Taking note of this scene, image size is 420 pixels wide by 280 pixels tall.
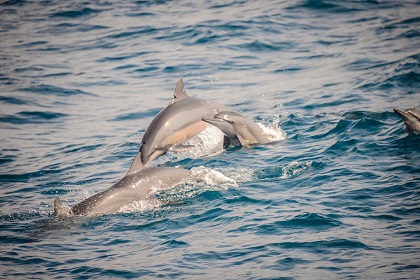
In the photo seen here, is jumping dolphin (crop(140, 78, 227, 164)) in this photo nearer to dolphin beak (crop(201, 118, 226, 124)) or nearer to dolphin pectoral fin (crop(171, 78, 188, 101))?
dolphin pectoral fin (crop(171, 78, 188, 101))

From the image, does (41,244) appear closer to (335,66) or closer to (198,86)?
(198,86)

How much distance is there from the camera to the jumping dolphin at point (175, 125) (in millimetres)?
11227

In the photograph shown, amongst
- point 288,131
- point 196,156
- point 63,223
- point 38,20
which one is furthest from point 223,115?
point 38,20

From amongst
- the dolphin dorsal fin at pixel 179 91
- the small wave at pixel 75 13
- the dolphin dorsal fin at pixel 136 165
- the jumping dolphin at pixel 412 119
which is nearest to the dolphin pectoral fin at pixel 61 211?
the dolphin dorsal fin at pixel 136 165

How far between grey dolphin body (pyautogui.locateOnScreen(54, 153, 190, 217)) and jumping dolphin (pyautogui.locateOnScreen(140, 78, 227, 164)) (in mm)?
284

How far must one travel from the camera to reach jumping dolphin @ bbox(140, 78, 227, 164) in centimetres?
1123

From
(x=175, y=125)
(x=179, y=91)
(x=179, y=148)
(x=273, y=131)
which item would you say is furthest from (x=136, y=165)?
(x=273, y=131)

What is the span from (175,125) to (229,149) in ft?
6.70

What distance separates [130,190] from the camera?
10633 mm

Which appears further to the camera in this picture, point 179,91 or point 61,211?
point 179,91

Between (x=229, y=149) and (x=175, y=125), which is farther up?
(x=175, y=125)

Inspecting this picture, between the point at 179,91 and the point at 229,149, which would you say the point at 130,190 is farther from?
the point at 229,149

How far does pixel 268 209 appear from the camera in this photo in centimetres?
1021

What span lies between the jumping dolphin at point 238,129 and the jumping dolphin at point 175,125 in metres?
0.26
